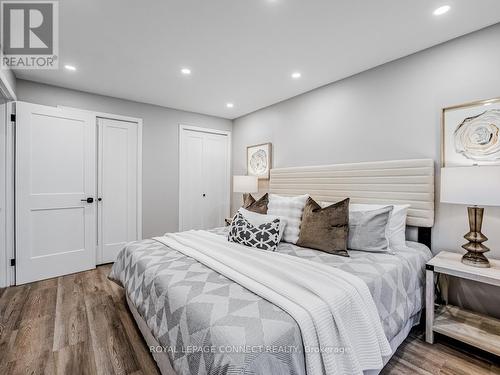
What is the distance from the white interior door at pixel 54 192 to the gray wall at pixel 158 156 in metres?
0.52

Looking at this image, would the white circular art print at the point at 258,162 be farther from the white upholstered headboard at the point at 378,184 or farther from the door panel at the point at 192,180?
the door panel at the point at 192,180

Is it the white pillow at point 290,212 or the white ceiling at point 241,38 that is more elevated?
the white ceiling at point 241,38

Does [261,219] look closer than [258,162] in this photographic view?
Yes

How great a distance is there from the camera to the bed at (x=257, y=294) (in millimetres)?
1007

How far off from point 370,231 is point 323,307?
1.14 m

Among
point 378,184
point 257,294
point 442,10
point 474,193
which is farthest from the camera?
point 378,184

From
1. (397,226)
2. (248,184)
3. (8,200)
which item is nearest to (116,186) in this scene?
(8,200)

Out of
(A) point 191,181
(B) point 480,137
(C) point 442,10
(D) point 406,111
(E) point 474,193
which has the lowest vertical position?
(E) point 474,193

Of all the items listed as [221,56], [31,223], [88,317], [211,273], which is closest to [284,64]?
[221,56]

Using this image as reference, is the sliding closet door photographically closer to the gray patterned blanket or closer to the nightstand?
the gray patterned blanket

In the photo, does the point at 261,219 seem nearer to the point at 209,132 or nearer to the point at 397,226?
the point at 397,226

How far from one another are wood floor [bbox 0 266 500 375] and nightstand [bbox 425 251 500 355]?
0.51 ft

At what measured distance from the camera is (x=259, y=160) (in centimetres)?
420

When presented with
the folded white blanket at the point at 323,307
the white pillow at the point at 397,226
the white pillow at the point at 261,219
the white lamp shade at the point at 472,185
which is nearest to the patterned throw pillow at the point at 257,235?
the white pillow at the point at 261,219
